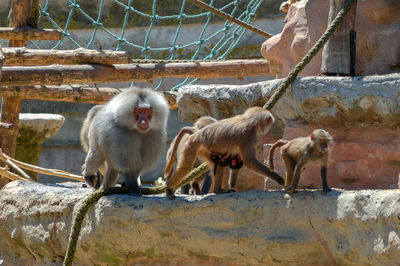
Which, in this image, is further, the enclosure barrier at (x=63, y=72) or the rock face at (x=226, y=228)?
the enclosure barrier at (x=63, y=72)

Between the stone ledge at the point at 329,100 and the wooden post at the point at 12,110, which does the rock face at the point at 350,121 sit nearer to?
the stone ledge at the point at 329,100

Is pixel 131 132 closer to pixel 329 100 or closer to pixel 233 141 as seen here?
pixel 233 141

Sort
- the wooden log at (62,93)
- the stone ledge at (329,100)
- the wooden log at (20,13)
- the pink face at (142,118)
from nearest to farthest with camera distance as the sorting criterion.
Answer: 1. the stone ledge at (329,100)
2. the pink face at (142,118)
3. the wooden log at (20,13)
4. the wooden log at (62,93)

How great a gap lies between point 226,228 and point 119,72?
4.24 metres

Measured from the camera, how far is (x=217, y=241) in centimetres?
472

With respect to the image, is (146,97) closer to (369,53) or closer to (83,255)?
(83,255)

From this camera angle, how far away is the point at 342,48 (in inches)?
211

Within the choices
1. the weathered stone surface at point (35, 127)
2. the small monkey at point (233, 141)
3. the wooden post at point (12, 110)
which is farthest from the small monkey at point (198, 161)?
the weathered stone surface at point (35, 127)

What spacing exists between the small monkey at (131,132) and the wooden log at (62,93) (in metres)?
3.71

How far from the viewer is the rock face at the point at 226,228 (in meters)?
4.13

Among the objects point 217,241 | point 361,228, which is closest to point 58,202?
point 217,241

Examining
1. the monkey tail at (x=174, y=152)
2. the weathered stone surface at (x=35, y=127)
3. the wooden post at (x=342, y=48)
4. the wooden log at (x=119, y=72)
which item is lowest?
the weathered stone surface at (x=35, y=127)

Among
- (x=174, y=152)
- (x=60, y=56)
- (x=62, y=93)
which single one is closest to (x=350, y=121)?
(x=174, y=152)

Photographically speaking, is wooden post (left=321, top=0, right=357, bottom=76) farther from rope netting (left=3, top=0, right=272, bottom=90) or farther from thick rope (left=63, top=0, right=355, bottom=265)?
rope netting (left=3, top=0, right=272, bottom=90)
